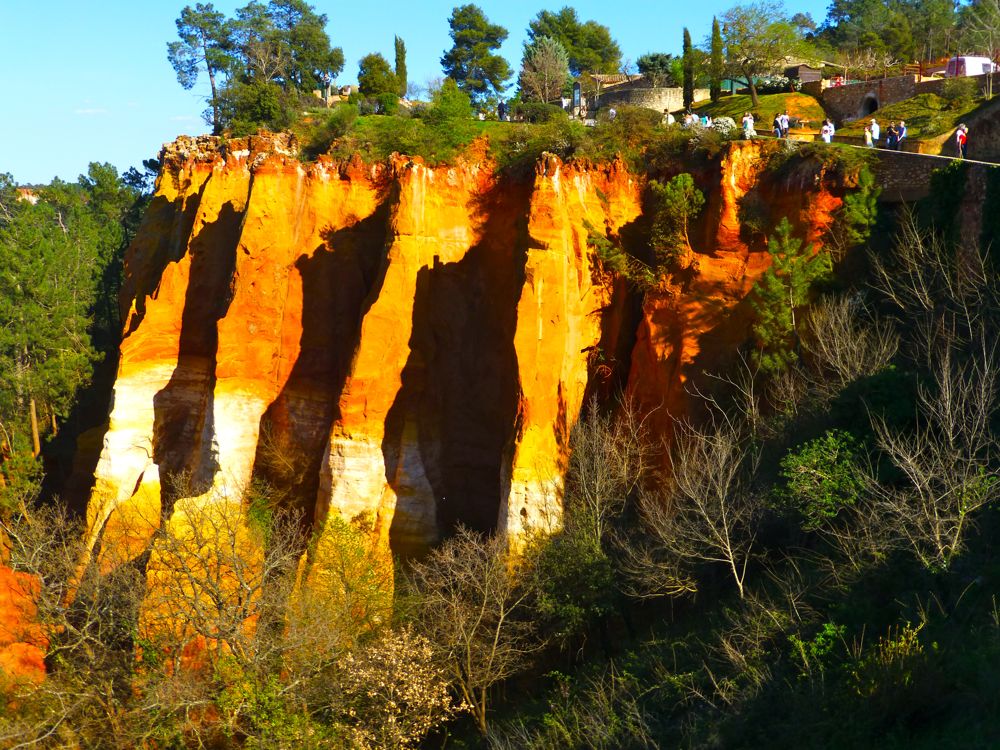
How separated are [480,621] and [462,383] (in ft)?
19.3

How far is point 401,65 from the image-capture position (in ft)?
122

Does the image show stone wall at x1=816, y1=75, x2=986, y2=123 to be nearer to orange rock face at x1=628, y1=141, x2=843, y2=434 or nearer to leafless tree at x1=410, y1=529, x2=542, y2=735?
orange rock face at x1=628, y1=141, x2=843, y2=434

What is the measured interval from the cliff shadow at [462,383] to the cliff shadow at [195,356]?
17.2 ft

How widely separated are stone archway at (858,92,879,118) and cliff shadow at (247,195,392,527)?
13.1 meters

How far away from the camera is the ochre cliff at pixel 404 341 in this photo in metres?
19.7

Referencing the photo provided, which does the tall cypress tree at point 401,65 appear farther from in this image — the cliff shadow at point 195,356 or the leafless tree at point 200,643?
the leafless tree at point 200,643

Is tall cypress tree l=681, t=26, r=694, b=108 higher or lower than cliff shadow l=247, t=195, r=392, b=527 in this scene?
higher

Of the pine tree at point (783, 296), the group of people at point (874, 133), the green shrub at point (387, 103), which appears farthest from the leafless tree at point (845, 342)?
the green shrub at point (387, 103)

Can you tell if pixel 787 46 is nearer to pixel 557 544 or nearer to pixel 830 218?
pixel 830 218

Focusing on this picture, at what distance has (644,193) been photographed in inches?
850

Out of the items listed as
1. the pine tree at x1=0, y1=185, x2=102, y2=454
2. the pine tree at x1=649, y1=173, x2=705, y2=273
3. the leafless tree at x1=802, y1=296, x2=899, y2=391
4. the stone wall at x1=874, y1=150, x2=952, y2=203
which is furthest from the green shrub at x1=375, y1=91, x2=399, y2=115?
the leafless tree at x1=802, y1=296, x2=899, y2=391

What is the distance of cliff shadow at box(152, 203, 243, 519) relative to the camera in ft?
80.8

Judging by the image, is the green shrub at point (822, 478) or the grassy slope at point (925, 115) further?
the grassy slope at point (925, 115)

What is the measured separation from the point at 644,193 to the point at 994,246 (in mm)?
7079
